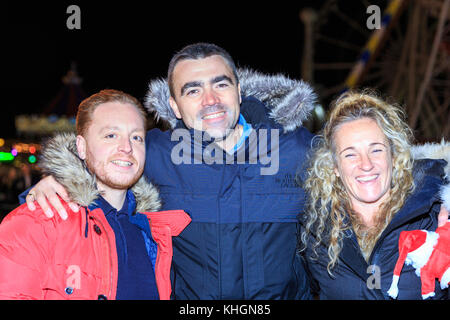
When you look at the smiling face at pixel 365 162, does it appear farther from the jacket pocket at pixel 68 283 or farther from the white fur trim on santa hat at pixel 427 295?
the jacket pocket at pixel 68 283

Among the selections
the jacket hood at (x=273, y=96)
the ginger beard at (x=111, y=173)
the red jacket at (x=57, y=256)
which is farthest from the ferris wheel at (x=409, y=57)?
the red jacket at (x=57, y=256)

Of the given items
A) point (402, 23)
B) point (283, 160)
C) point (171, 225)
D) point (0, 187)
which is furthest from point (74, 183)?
point (402, 23)

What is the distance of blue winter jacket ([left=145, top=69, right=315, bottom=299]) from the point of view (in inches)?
90.0

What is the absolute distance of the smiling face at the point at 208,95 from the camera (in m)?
2.55

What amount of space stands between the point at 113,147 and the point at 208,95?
0.72m

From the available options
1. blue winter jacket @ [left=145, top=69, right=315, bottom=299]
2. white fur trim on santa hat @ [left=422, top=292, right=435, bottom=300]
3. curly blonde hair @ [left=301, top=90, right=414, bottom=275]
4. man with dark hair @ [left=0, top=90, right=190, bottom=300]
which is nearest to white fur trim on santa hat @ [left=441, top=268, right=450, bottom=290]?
white fur trim on santa hat @ [left=422, top=292, right=435, bottom=300]

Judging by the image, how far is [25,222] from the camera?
193cm

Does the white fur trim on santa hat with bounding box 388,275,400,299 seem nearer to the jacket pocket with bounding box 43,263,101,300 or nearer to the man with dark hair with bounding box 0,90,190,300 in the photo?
the man with dark hair with bounding box 0,90,190,300

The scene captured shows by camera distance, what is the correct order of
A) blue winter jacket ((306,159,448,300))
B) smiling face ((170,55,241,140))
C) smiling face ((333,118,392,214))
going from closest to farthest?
1. blue winter jacket ((306,159,448,300))
2. smiling face ((333,118,392,214))
3. smiling face ((170,55,241,140))

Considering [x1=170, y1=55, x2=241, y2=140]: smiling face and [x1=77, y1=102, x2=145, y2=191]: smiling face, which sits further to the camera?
[x1=170, y1=55, x2=241, y2=140]: smiling face

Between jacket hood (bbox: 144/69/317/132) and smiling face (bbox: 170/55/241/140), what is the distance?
199mm

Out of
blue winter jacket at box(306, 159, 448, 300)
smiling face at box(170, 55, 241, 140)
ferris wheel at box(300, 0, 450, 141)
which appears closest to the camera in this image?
blue winter jacket at box(306, 159, 448, 300)
